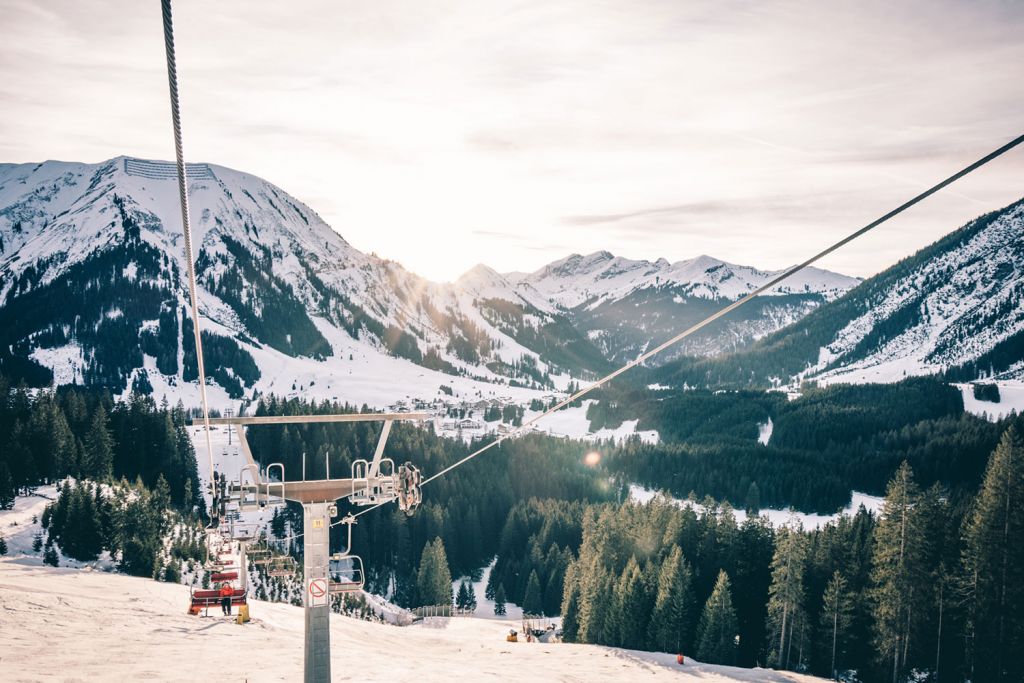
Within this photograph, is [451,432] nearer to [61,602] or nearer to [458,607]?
[458,607]

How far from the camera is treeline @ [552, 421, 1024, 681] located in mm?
50125

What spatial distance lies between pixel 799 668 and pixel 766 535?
14051mm

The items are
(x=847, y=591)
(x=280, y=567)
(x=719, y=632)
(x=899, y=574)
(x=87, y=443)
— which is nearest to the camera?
(x=280, y=567)

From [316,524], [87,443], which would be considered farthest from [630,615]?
[87,443]

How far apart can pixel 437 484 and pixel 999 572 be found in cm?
8509

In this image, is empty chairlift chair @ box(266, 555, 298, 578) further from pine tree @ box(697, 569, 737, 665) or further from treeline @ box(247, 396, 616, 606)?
treeline @ box(247, 396, 616, 606)

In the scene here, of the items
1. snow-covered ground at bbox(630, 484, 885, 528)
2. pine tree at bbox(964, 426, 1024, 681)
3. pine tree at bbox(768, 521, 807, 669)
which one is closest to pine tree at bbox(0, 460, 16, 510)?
pine tree at bbox(768, 521, 807, 669)

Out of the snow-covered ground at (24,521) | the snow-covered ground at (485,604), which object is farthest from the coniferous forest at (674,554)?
the snow-covered ground at (24,521)

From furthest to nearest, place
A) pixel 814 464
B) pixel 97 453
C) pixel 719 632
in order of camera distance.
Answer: pixel 814 464
pixel 97 453
pixel 719 632

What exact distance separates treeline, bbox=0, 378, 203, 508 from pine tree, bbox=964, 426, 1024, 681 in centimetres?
8831

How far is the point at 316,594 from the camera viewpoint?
1653 centimetres

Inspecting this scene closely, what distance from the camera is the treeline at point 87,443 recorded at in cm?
7744

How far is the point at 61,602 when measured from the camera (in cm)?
4059

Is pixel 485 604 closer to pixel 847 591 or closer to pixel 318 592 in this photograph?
pixel 847 591
